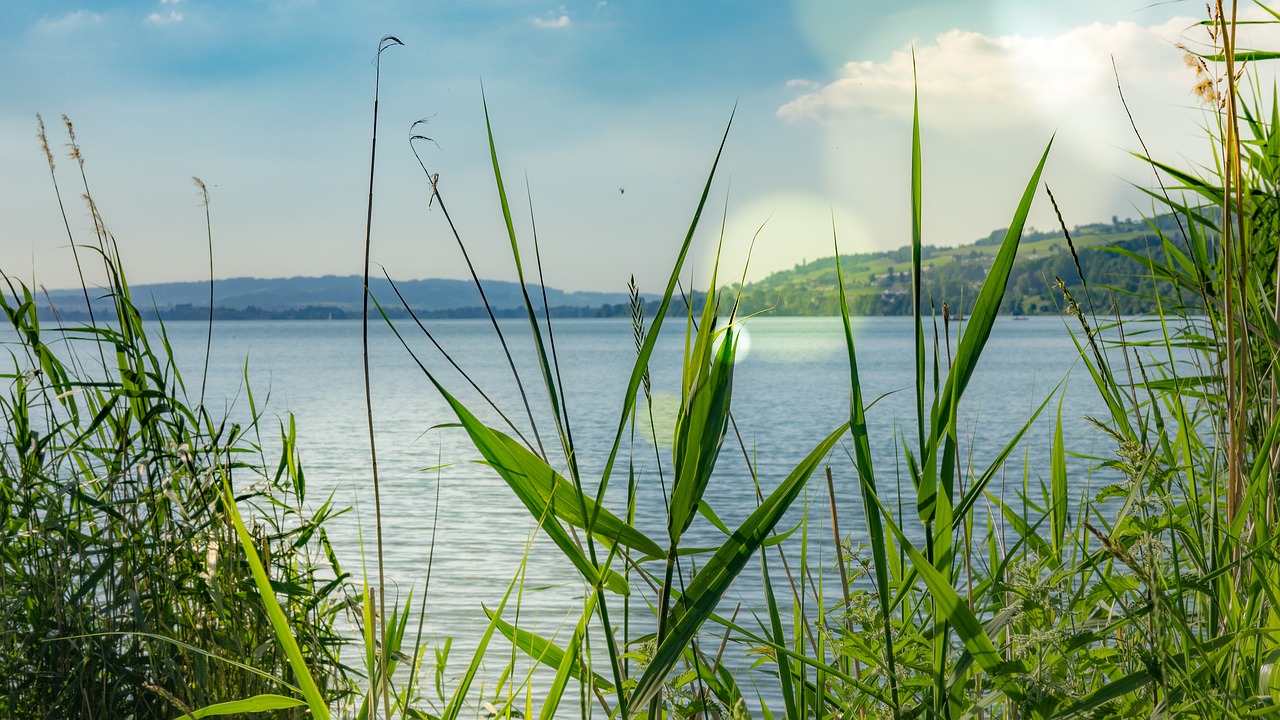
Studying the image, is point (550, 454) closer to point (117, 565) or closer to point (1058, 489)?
point (117, 565)

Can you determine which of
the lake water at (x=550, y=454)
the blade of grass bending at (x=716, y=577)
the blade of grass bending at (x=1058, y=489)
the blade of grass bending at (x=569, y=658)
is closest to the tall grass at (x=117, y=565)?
the lake water at (x=550, y=454)

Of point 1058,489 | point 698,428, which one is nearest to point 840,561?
point 1058,489

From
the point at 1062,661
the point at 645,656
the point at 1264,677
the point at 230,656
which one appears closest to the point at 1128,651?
the point at 1062,661

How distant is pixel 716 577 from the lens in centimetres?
117

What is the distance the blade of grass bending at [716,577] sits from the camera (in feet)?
3.73

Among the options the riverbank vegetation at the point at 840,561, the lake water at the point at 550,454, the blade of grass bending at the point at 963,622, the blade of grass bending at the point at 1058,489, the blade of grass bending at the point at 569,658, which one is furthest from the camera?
the lake water at the point at 550,454

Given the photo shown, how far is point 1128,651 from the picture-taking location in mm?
1353

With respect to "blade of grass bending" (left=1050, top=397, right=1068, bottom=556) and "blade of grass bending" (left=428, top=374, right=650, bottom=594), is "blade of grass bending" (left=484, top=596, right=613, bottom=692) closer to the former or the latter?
"blade of grass bending" (left=428, top=374, right=650, bottom=594)

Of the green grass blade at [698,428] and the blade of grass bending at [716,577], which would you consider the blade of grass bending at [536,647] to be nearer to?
the blade of grass bending at [716,577]

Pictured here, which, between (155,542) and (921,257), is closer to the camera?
(921,257)

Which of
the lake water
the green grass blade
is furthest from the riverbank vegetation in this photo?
the lake water

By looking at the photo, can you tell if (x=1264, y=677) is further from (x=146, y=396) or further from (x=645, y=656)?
(x=146, y=396)

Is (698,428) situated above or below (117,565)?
above

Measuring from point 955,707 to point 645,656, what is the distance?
46 centimetres
